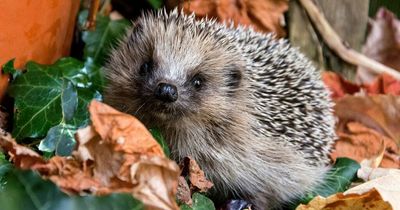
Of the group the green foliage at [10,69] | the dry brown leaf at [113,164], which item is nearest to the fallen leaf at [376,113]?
the green foliage at [10,69]

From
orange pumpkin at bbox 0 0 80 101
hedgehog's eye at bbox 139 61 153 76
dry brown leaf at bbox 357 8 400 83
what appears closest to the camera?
orange pumpkin at bbox 0 0 80 101

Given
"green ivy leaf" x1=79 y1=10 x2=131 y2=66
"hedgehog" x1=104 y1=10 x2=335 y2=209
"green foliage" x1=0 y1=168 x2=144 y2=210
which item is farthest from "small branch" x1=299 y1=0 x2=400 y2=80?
"green foliage" x1=0 y1=168 x2=144 y2=210

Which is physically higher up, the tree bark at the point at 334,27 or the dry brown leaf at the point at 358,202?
the tree bark at the point at 334,27

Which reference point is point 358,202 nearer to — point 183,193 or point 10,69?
point 183,193

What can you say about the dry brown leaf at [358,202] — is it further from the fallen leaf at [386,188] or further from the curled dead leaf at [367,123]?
the curled dead leaf at [367,123]

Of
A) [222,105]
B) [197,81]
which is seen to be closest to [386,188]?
[222,105]

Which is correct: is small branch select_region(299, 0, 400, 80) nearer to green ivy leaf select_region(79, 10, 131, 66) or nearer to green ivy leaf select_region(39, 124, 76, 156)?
green ivy leaf select_region(79, 10, 131, 66)

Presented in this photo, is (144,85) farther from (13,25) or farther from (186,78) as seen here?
(13,25)
